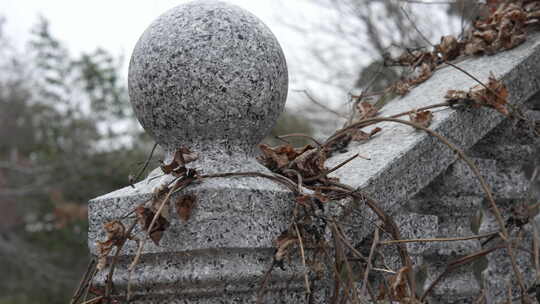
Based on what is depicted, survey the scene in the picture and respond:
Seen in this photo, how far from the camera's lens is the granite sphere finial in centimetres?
146

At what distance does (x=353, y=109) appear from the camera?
2381mm

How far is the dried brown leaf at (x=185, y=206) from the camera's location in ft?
4.49

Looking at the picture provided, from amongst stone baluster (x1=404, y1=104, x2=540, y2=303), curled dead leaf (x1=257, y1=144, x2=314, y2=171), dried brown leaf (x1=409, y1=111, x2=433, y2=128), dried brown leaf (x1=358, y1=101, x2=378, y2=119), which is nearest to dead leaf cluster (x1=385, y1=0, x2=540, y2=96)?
dried brown leaf (x1=358, y1=101, x2=378, y2=119)

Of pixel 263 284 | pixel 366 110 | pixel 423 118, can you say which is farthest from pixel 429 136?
pixel 263 284

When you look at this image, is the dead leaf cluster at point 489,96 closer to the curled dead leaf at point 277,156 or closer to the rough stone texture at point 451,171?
the rough stone texture at point 451,171

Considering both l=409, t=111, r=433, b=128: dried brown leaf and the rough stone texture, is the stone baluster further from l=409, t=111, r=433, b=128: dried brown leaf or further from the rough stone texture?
l=409, t=111, r=433, b=128: dried brown leaf

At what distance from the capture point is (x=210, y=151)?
1528 millimetres

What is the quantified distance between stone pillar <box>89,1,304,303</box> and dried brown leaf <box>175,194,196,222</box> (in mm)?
11

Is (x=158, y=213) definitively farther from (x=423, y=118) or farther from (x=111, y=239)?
(x=423, y=118)

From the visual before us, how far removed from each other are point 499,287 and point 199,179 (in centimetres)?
133

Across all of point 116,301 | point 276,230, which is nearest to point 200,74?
point 276,230

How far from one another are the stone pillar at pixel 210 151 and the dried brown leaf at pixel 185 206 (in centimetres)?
1

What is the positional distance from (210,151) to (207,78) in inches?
7.3

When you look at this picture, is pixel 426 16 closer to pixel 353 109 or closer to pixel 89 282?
pixel 353 109
